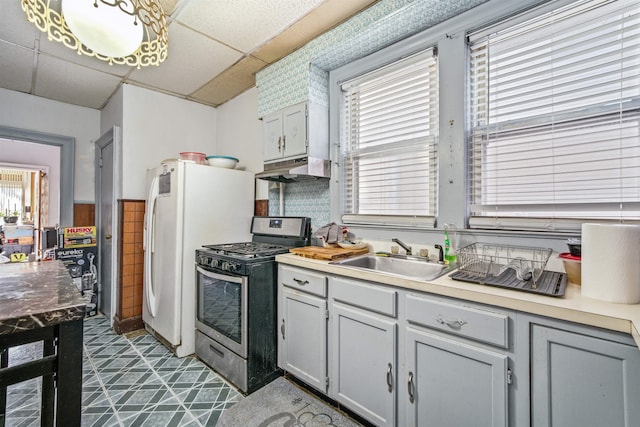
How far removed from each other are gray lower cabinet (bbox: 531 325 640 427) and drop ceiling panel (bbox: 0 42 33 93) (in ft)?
13.1

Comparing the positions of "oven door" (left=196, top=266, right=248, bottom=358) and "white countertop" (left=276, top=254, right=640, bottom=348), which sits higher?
"white countertop" (left=276, top=254, right=640, bottom=348)

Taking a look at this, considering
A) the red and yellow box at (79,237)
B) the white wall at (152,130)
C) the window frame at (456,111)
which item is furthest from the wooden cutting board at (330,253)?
the red and yellow box at (79,237)

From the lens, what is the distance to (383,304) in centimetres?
146

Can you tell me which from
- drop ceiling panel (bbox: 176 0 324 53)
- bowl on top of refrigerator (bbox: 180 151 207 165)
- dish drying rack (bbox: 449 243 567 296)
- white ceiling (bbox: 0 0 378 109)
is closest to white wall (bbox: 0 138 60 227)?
white ceiling (bbox: 0 0 378 109)

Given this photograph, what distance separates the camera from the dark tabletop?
33.0 inches

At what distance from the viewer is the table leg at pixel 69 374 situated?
2.99 feet

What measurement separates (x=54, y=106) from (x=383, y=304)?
4.37 metres

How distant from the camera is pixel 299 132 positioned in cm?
235

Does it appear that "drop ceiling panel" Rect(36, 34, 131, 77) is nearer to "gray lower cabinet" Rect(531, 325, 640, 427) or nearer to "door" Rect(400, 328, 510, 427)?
"door" Rect(400, 328, 510, 427)

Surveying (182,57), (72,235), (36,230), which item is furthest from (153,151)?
(36,230)

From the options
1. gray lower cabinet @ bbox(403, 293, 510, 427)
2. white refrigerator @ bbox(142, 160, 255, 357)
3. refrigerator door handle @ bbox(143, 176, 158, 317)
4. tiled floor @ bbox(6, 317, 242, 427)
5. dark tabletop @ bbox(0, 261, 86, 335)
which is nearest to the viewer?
dark tabletop @ bbox(0, 261, 86, 335)

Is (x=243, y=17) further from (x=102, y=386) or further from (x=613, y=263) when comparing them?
(x=102, y=386)

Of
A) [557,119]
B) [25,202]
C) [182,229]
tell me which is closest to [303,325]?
[182,229]

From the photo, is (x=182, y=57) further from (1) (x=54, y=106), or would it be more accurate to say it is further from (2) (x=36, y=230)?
(2) (x=36, y=230)
